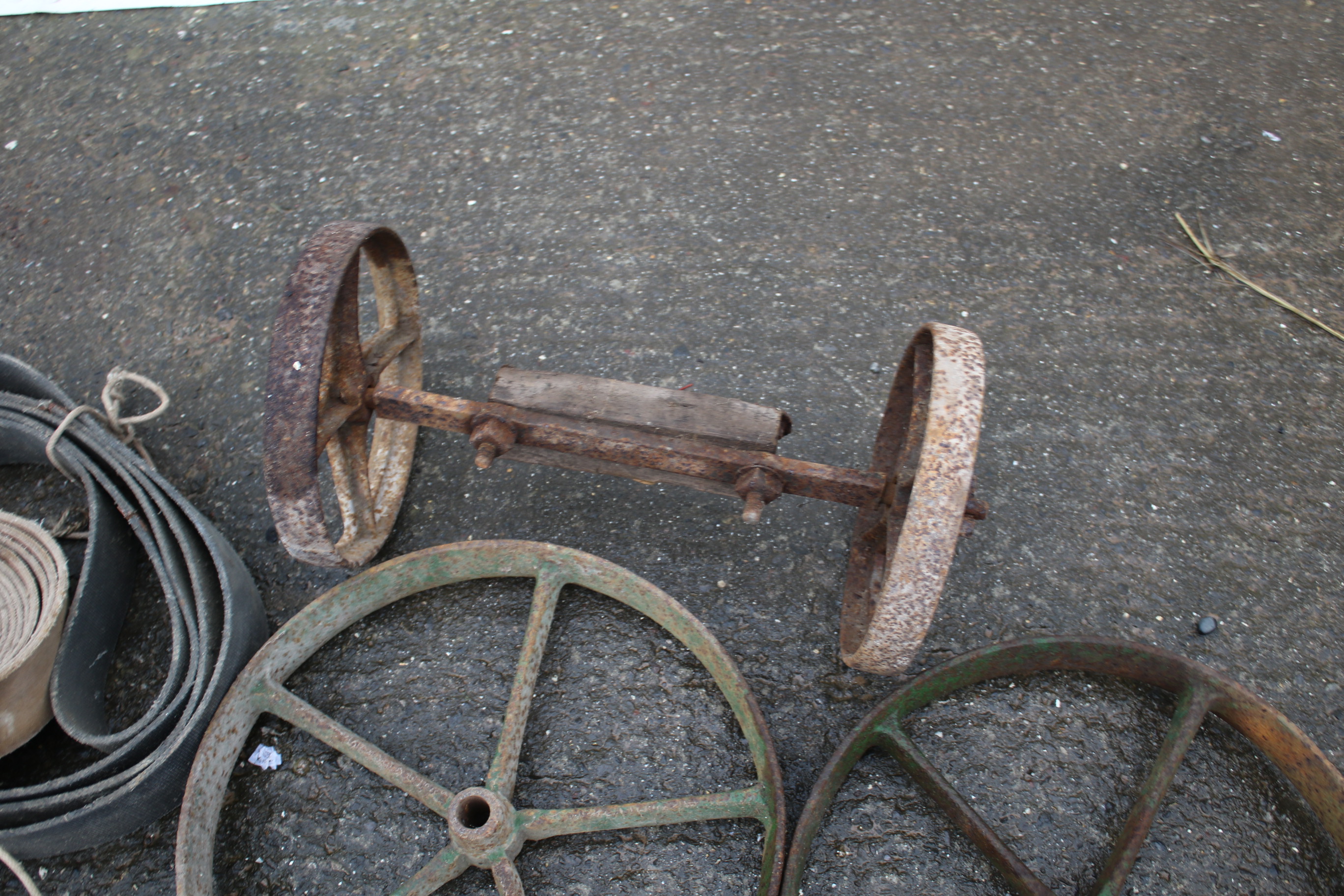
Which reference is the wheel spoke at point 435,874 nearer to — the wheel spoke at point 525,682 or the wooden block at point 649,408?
the wheel spoke at point 525,682

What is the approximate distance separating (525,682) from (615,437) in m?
0.68

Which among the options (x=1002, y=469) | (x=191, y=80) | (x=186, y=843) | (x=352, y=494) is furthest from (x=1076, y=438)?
(x=191, y=80)

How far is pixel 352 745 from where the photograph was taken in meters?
2.00

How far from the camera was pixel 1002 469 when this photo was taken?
105 inches

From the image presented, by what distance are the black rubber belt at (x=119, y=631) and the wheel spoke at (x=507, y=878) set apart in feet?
2.72

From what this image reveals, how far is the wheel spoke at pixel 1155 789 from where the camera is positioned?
72.4 inches

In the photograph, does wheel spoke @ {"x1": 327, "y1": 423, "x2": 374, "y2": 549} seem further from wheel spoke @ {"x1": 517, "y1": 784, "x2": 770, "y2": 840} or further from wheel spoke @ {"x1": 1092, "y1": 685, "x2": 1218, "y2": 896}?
wheel spoke @ {"x1": 1092, "y1": 685, "x2": 1218, "y2": 896}

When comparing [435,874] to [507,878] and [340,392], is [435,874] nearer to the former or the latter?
Result: [507,878]

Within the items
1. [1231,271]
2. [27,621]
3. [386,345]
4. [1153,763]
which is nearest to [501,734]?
[386,345]

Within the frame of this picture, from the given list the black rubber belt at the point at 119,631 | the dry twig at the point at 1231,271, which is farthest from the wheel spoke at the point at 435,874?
the dry twig at the point at 1231,271

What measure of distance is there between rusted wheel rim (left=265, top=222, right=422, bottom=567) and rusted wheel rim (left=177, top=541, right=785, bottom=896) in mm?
211

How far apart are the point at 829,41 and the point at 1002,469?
246cm

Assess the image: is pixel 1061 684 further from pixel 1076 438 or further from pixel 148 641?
pixel 148 641

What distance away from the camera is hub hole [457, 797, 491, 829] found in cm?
188
